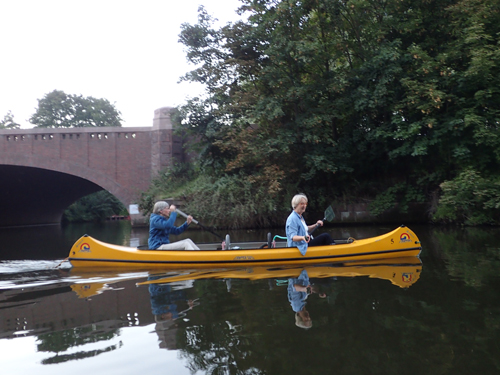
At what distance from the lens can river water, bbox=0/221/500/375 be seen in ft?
10.4

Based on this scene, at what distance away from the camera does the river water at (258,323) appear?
3.17m

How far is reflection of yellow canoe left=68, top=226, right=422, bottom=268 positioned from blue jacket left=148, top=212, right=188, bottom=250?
0.32 metres

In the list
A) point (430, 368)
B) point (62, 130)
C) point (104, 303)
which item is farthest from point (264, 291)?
point (62, 130)

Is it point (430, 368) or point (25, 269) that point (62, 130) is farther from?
point (430, 368)

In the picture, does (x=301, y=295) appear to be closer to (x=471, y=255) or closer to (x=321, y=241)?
(x=321, y=241)

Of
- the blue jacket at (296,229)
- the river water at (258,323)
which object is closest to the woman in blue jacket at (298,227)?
the blue jacket at (296,229)

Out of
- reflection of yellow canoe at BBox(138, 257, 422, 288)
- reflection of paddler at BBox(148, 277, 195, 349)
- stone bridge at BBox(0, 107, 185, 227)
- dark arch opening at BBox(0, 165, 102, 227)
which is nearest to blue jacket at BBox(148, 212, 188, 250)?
reflection of yellow canoe at BBox(138, 257, 422, 288)

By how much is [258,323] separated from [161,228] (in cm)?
404

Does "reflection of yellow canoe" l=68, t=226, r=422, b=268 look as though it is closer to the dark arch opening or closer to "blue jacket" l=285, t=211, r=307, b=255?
"blue jacket" l=285, t=211, r=307, b=255

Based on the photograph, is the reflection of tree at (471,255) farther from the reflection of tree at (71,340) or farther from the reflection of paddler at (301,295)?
the reflection of tree at (71,340)

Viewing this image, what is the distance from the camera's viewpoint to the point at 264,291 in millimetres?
5465

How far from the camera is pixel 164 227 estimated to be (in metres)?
7.64

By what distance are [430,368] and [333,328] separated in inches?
37.8

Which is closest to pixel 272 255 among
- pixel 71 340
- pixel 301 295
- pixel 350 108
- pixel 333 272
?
pixel 333 272
